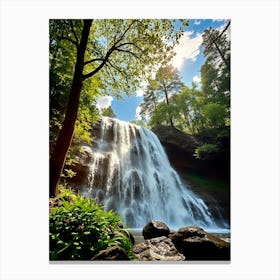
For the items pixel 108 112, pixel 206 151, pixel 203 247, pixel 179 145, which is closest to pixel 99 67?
pixel 108 112

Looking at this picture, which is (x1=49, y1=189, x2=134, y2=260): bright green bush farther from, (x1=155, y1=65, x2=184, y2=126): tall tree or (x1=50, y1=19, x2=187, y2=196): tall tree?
(x1=155, y1=65, x2=184, y2=126): tall tree

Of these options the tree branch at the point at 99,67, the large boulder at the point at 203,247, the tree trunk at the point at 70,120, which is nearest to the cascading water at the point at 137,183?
the large boulder at the point at 203,247

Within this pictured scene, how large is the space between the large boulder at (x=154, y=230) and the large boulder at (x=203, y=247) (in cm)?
16

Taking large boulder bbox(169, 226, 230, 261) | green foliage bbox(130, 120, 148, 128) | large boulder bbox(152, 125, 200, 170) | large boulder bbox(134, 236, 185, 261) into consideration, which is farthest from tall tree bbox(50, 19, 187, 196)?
large boulder bbox(169, 226, 230, 261)

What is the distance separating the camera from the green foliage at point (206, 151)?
156 inches

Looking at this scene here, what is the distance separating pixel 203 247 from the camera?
3.43 m

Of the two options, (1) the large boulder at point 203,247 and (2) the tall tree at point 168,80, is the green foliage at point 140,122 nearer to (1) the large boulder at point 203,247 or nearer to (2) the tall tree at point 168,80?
(2) the tall tree at point 168,80

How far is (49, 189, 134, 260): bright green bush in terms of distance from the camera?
9.74ft

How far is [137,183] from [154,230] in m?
0.79

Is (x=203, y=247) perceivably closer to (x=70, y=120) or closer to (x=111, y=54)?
(x=70, y=120)

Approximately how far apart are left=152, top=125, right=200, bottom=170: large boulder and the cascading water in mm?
116
